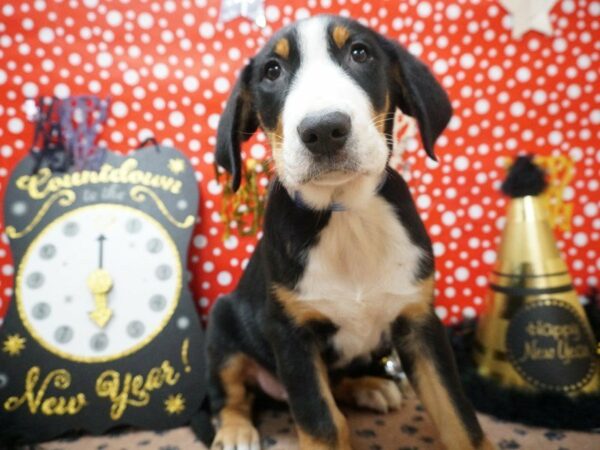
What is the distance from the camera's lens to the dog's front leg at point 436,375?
1.05 m

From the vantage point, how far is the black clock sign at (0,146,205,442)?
139 centimetres

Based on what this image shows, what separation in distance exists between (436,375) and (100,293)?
111 cm

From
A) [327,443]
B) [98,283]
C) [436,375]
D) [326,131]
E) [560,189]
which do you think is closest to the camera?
[326,131]

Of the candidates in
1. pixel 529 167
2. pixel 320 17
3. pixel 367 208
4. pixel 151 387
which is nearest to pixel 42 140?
pixel 151 387

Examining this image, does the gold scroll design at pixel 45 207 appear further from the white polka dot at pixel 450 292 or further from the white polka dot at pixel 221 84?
the white polka dot at pixel 450 292

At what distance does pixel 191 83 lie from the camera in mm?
1760

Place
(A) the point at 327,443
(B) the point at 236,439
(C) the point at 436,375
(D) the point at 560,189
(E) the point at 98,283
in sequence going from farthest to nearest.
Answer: (D) the point at 560,189 < (E) the point at 98,283 < (B) the point at 236,439 < (C) the point at 436,375 < (A) the point at 327,443

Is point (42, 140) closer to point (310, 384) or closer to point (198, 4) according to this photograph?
point (198, 4)

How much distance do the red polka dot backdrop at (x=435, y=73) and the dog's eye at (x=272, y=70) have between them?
2.10 feet

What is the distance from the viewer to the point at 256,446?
1248 millimetres

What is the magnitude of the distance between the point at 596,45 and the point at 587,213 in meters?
0.65

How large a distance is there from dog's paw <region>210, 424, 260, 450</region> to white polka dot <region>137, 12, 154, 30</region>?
4.98 feet

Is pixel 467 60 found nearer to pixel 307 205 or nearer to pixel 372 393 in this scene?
pixel 307 205

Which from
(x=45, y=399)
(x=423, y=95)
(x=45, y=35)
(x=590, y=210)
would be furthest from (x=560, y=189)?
(x=45, y=35)
